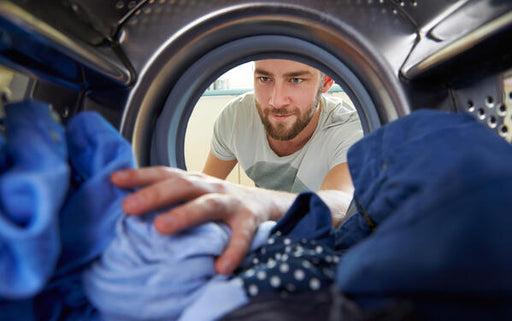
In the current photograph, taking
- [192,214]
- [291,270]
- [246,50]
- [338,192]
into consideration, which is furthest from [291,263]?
[338,192]

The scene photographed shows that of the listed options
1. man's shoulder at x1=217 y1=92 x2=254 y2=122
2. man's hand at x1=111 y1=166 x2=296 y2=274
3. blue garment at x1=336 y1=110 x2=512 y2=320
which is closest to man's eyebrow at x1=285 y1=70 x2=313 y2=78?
man's shoulder at x1=217 y1=92 x2=254 y2=122

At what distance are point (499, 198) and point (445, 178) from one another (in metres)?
0.04

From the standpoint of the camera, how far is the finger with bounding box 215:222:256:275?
35 cm

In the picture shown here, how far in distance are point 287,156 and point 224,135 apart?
0.31 meters

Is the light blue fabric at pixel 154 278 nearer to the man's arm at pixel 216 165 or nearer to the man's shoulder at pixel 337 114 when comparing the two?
the man's shoulder at pixel 337 114

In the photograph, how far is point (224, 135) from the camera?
1.57 m

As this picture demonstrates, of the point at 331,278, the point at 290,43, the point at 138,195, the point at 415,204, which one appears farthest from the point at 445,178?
the point at 290,43

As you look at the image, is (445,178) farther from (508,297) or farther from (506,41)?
(506,41)

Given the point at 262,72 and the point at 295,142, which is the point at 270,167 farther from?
the point at 262,72

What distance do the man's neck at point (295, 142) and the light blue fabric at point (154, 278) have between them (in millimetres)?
1164

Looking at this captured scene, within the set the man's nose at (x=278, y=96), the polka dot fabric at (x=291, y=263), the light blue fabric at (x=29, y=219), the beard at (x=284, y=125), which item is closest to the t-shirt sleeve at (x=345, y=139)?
the beard at (x=284, y=125)

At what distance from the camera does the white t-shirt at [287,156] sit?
4.46ft

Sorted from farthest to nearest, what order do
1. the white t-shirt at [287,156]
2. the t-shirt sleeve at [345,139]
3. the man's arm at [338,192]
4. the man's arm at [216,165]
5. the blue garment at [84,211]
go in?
the man's arm at [216,165], the white t-shirt at [287,156], the t-shirt sleeve at [345,139], the man's arm at [338,192], the blue garment at [84,211]

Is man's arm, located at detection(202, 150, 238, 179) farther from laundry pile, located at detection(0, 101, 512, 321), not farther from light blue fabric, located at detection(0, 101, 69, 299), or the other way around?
light blue fabric, located at detection(0, 101, 69, 299)
